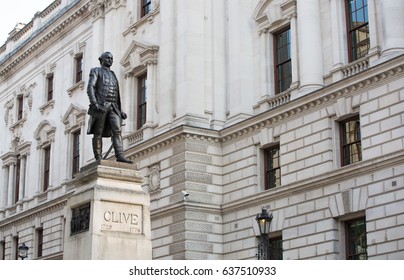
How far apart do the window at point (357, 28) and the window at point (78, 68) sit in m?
19.3

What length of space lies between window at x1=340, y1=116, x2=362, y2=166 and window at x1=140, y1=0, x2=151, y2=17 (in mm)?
13833

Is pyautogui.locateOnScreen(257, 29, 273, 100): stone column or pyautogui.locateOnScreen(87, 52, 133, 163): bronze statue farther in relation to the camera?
pyautogui.locateOnScreen(257, 29, 273, 100): stone column

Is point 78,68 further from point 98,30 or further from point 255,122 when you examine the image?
point 255,122

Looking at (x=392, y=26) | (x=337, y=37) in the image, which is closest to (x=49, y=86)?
(x=337, y=37)

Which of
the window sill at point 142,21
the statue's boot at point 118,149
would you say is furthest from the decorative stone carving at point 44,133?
the statue's boot at point 118,149

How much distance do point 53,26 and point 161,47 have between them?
14.0 m

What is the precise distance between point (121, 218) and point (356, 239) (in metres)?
11.8

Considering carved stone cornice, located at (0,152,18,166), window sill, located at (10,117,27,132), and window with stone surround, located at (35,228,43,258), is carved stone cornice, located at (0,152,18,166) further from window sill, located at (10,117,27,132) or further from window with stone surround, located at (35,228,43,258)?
window with stone surround, located at (35,228,43,258)

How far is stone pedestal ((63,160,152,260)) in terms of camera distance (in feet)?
59.8

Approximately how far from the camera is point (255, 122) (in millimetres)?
32375

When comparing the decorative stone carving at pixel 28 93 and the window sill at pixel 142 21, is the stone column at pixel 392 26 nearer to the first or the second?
→ the window sill at pixel 142 21

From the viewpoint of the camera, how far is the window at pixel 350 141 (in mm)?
28375

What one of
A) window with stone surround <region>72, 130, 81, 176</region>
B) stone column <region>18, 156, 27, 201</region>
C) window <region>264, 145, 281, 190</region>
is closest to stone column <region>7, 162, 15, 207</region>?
stone column <region>18, 156, 27, 201</region>
